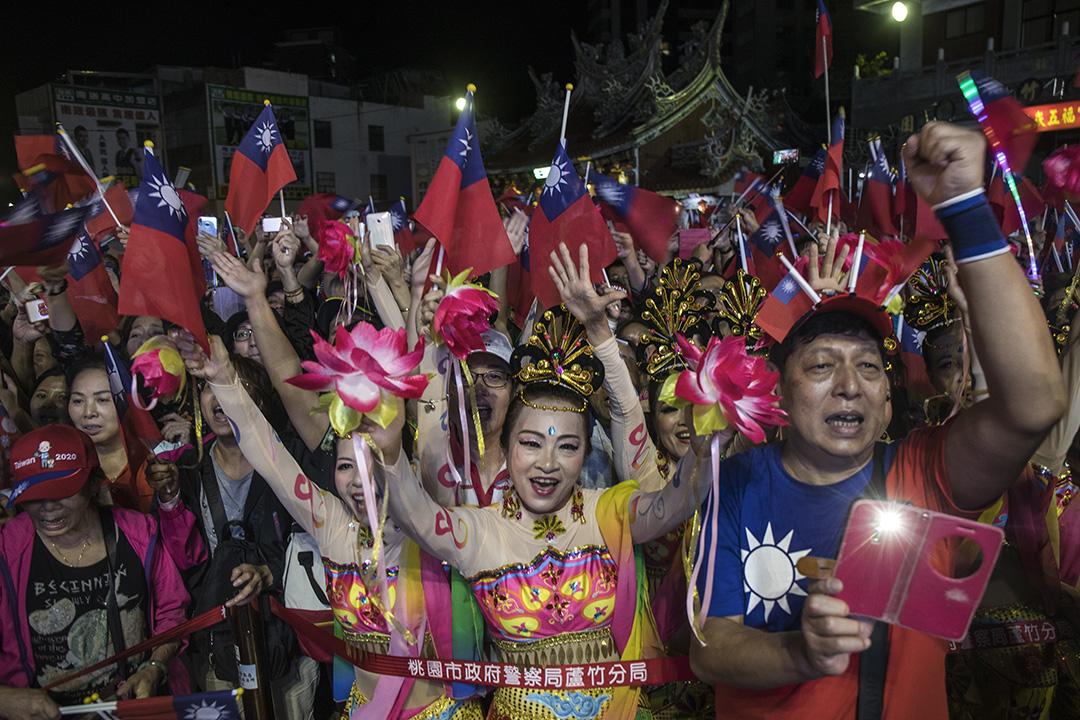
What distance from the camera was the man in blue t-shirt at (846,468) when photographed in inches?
53.8

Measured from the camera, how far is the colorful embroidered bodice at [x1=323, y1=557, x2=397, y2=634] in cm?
249

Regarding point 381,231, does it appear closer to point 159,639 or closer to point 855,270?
point 159,639

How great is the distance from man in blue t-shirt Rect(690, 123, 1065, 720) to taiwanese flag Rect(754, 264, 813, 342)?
31 millimetres

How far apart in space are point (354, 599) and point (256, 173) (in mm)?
2392

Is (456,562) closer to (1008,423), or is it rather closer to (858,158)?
(1008,423)

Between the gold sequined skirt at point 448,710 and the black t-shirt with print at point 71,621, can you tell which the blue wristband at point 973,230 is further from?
the black t-shirt with print at point 71,621

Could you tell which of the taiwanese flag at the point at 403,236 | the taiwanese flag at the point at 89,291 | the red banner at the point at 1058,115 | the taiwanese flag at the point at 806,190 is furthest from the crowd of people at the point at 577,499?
the red banner at the point at 1058,115

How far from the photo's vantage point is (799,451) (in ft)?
6.04

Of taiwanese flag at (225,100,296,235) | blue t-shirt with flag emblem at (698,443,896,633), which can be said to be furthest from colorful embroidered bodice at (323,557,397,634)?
taiwanese flag at (225,100,296,235)

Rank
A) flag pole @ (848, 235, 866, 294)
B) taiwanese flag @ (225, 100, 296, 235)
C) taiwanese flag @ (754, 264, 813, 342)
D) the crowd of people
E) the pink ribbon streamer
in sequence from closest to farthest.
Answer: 1. the crowd of people
2. the pink ribbon streamer
3. taiwanese flag @ (754, 264, 813, 342)
4. flag pole @ (848, 235, 866, 294)
5. taiwanese flag @ (225, 100, 296, 235)

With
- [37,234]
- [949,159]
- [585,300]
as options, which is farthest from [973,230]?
[37,234]

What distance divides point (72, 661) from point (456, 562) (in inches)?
59.4

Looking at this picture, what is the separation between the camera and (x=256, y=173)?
3.82 meters

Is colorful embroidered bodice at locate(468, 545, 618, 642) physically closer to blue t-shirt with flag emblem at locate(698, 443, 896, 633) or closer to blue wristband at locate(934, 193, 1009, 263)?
blue t-shirt with flag emblem at locate(698, 443, 896, 633)
